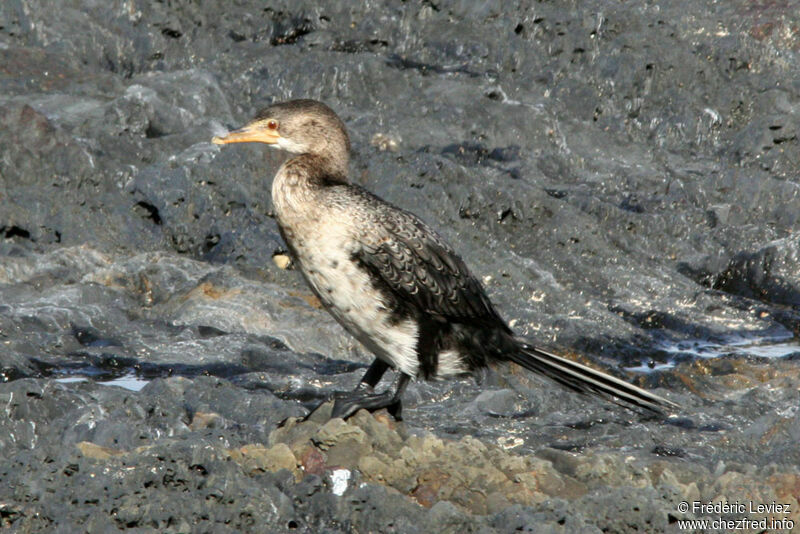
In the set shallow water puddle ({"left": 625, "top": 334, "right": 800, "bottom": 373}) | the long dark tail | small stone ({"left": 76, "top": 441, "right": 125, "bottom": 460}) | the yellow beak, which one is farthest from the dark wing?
shallow water puddle ({"left": 625, "top": 334, "right": 800, "bottom": 373})

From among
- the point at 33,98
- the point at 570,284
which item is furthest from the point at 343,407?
the point at 33,98

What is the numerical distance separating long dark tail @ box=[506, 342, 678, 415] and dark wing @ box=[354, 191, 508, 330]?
24 cm

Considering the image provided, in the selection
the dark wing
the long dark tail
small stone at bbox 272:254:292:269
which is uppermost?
the dark wing

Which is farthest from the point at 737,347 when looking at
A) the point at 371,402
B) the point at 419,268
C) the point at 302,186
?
the point at 302,186

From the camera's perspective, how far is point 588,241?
371 inches

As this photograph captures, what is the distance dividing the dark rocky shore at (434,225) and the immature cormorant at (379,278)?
398 millimetres

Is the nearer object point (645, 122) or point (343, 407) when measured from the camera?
point (343, 407)

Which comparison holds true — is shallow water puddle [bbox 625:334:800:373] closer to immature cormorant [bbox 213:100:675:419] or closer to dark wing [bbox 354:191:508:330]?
immature cormorant [bbox 213:100:675:419]

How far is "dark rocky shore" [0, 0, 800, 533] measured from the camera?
3873 mm

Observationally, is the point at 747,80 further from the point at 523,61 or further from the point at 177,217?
the point at 177,217

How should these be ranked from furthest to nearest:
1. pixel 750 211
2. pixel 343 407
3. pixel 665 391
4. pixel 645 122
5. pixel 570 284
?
pixel 645 122, pixel 750 211, pixel 570 284, pixel 665 391, pixel 343 407

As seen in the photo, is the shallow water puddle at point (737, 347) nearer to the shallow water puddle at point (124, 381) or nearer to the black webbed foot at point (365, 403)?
the black webbed foot at point (365, 403)

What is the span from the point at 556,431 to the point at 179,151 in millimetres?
4384

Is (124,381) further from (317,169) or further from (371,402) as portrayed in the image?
(371,402)
